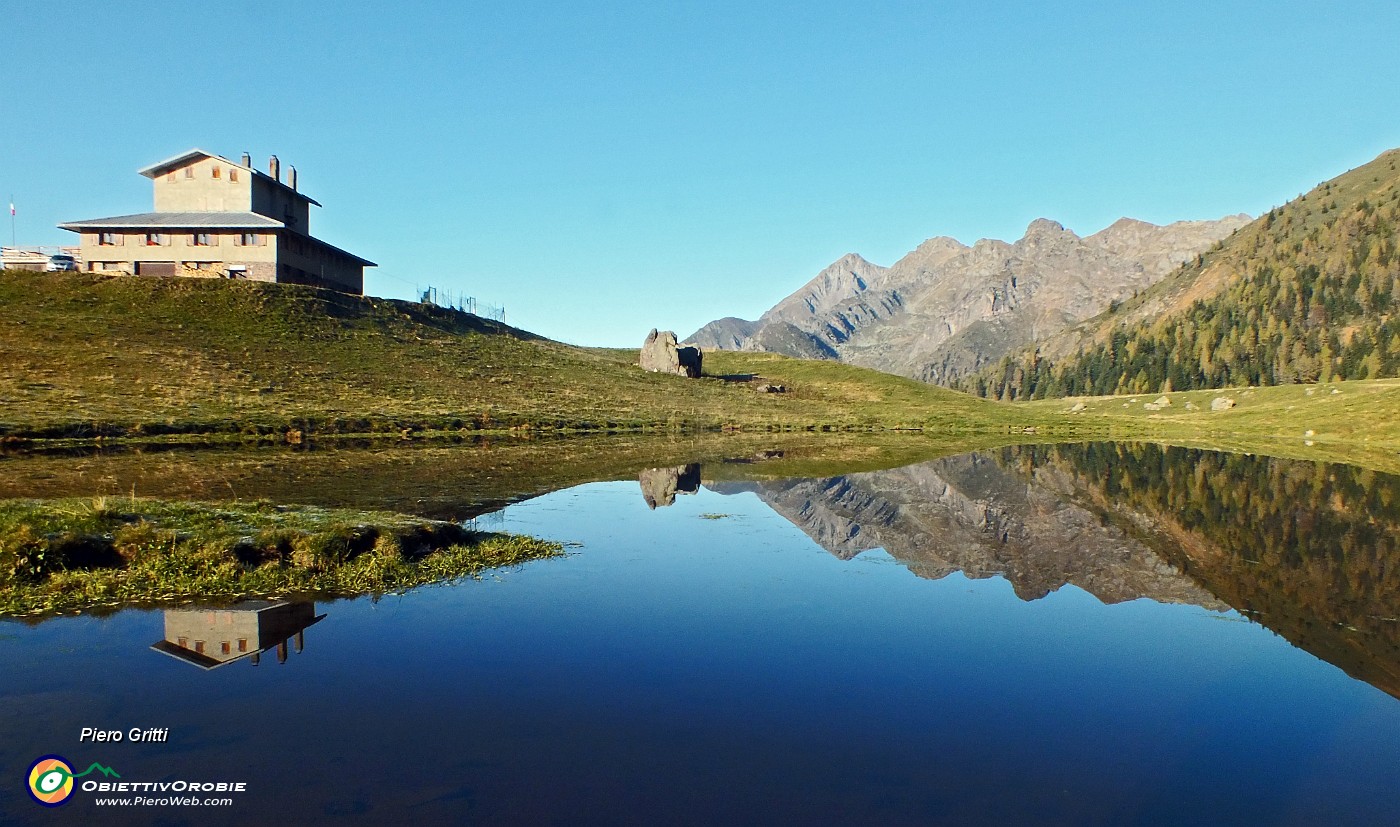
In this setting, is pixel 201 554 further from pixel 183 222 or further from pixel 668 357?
pixel 668 357

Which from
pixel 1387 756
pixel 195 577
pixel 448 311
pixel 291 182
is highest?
pixel 291 182

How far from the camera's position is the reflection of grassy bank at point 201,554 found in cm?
1792

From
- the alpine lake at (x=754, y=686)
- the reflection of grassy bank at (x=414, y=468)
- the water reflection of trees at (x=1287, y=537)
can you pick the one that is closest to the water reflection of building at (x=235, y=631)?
the alpine lake at (x=754, y=686)

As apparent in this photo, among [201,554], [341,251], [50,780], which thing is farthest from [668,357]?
[50,780]

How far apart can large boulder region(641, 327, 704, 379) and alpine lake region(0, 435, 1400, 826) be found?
91.6 metres

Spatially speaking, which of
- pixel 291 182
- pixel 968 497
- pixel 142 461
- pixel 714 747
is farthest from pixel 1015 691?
pixel 291 182

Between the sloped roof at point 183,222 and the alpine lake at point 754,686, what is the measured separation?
225ft

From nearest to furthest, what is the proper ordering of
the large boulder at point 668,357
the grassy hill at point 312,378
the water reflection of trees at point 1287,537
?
the water reflection of trees at point 1287,537, the grassy hill at point 312,378, the large boulder at point 668,357

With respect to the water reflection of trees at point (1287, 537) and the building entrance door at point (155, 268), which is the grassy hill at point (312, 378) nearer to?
the building entrance door at point (155, 268)

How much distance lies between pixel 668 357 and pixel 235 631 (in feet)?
357

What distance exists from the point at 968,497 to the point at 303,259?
8897 cm

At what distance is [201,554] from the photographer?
19.4 meters

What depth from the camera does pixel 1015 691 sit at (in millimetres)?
14406

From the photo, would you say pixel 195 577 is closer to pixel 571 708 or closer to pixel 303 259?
pixel 571 708
